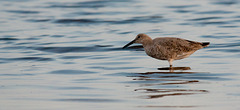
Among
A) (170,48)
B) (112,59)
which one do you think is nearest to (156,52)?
(170,48)

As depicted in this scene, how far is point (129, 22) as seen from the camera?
Answer: 21734 mm

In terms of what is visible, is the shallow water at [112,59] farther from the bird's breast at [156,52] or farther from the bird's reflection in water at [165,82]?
the bird's breast at [156,52]

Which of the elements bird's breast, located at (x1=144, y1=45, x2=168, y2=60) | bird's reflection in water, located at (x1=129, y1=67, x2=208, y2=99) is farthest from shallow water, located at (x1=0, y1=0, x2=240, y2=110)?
bird's breast, located at (x1=144, y1=45, x2=168, y2=60)

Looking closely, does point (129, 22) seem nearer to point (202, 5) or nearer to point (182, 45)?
point (202, 5)

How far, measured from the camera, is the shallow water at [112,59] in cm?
834

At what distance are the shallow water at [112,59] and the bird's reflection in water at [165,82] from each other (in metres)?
0.02

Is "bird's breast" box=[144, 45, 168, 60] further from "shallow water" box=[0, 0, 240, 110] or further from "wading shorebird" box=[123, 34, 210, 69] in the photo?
"shallow water" box=[0, 0, 240, 110]

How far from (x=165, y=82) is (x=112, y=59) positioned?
146 inches

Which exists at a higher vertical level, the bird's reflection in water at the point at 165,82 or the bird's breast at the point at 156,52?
the bird's breast at the point at 156,52

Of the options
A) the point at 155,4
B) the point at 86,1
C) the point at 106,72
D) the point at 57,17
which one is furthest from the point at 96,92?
the point at 86,1

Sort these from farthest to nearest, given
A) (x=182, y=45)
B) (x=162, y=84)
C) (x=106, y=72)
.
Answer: (x=182, y=45)
(x=106, y=72)
(x=162, y=84)

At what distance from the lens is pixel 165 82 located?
9805 mm

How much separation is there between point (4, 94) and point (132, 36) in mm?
9589

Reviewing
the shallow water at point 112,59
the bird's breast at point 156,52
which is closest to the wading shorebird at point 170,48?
the bird's breast at point 156,52
